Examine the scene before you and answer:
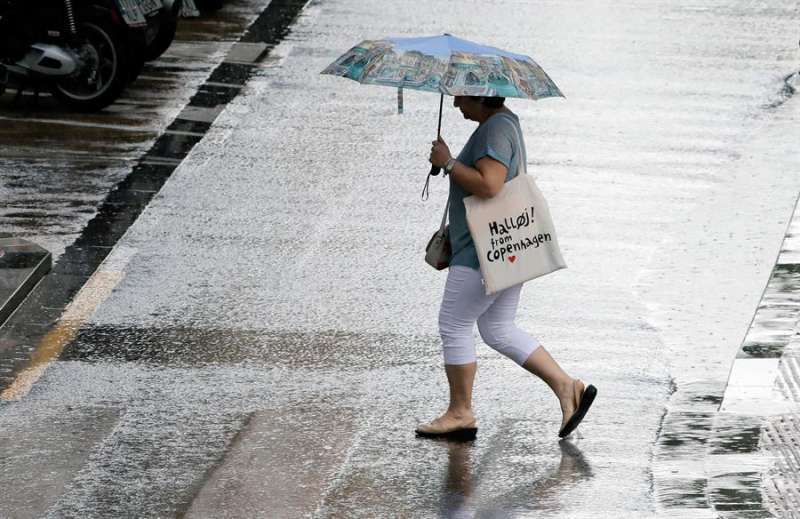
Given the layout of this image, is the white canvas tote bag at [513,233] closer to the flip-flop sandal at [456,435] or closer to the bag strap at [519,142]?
the bag strap at [519,142]

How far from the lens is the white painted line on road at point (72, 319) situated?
334 inches

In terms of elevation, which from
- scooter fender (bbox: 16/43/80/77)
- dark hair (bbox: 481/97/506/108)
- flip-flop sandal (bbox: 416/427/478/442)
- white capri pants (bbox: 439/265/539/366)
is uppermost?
dark hair (bbox: 481/97/506/108)

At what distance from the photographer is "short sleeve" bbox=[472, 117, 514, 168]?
7.50m

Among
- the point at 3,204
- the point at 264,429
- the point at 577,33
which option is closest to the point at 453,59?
the point at 264,429

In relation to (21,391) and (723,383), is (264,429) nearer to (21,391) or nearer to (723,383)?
(21,391)

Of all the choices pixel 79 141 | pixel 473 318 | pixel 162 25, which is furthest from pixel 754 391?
pixel 162 25

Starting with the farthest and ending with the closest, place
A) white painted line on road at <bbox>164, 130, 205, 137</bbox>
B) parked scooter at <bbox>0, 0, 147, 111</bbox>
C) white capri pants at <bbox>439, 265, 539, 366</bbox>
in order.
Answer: parked scooter at <bbox>0, 0, 147, 111</bbox>
white painted line on road at <bbox>164, 130, 205, 137</bbox>
white capri pants at <bbox>439, 265, 539, 366</bbox>

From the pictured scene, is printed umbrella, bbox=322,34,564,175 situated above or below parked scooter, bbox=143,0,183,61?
above

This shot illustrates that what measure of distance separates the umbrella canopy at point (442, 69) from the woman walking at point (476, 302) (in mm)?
182

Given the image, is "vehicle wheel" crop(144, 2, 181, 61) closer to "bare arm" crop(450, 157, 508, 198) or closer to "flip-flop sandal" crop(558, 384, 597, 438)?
"bare arm" crop(450, 157, 508, 198)

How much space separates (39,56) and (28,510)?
24.0ft

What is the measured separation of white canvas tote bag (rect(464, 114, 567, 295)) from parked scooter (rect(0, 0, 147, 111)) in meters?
6.57

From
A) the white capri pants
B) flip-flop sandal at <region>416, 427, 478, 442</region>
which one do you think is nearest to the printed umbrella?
the white capri pants

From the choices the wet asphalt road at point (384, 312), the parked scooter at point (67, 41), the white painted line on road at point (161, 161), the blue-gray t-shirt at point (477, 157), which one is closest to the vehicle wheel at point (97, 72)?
the parked scooter at point (67, 41)
